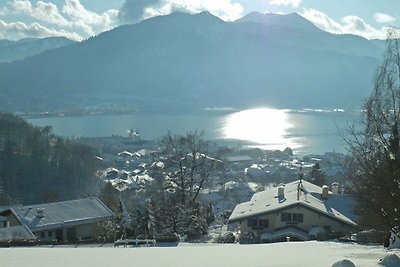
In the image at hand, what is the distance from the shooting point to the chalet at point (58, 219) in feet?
60.7

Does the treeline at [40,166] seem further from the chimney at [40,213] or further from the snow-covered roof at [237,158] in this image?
the chimney at [40,213]

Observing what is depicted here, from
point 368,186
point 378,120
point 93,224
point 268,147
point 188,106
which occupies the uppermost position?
point 188,106

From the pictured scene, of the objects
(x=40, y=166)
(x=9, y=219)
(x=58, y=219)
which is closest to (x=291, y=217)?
(x=58, y=219)

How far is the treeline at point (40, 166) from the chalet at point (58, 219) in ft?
86.1


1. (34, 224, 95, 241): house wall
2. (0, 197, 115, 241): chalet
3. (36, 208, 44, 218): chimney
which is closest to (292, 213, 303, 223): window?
(0, 197, 115, 241): chalet

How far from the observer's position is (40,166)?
52.7 meters

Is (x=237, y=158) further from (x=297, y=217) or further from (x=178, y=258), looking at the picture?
(x=178, y=258)

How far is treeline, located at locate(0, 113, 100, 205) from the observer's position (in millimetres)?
48688

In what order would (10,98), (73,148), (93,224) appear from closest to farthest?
(93,224), (73,148), (10,98)

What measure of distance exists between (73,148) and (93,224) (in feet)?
132

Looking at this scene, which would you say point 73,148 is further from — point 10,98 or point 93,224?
point 10,98

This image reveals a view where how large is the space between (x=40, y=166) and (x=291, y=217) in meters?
41.3

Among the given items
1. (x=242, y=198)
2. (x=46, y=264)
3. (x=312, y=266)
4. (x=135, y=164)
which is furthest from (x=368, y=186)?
(x=135, y=164)

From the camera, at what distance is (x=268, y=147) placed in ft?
276
